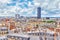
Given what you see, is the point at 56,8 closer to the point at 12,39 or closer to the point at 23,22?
the point at 23,22

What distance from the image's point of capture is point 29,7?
2.74 m

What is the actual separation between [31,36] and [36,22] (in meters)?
0.26

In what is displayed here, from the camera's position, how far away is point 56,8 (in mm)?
2686

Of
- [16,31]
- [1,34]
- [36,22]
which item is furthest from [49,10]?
[1,34]

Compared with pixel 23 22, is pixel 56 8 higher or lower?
higher

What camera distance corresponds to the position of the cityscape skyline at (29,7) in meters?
2.70

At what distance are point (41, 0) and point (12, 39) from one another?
85 cm

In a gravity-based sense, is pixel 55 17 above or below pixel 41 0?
below

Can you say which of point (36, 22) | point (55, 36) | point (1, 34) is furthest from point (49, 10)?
point (1, 34)

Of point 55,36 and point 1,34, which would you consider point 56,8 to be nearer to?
point 55,36

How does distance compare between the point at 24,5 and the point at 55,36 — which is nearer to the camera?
the point at 55,36

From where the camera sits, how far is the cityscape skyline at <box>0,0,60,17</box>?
2695 millimetres

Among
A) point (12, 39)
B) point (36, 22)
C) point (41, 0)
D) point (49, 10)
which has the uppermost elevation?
point (41, 0)

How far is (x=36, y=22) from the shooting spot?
8.86 feet
